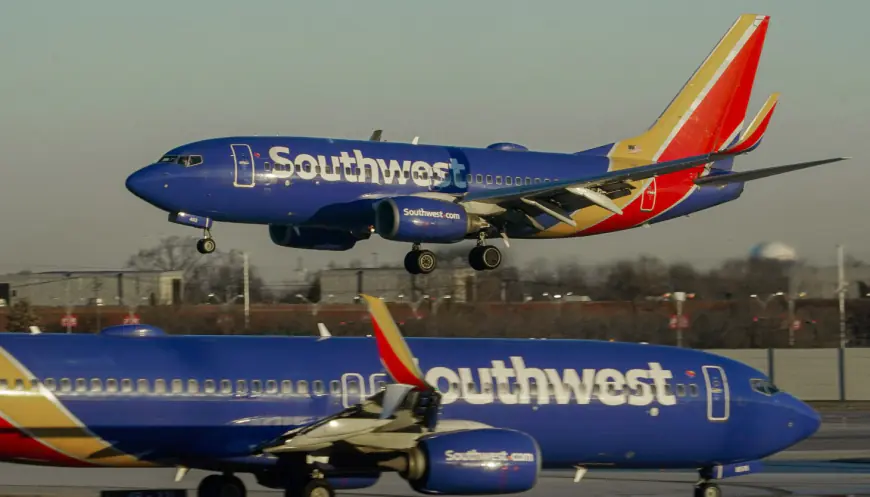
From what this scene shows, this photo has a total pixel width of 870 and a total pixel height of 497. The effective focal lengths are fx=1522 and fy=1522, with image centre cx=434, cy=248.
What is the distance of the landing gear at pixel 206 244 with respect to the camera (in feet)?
123

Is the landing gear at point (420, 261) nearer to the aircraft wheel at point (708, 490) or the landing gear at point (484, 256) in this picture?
Answer: the landing gear at point (484, 256)

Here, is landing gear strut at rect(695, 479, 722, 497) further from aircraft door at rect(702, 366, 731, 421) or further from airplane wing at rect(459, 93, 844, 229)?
airplane wing at rect(459, 93, 844, 229)

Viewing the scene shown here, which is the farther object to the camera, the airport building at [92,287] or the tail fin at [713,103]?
the airport building at [92,287]

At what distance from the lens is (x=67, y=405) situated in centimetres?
2658

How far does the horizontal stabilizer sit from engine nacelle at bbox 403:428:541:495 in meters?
14.4

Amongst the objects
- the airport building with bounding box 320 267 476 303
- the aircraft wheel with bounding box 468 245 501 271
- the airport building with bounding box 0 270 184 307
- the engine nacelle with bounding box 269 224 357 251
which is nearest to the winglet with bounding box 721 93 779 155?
the aircraft wheel with bounding box 468 245 501 271

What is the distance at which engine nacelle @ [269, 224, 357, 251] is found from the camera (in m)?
40.0

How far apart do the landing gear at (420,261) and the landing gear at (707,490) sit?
10.7 metres

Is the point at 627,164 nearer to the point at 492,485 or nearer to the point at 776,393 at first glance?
the point at 776,393

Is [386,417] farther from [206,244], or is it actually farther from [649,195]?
[649,195]

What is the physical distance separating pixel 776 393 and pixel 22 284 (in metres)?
49.3

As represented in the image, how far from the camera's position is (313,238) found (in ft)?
132

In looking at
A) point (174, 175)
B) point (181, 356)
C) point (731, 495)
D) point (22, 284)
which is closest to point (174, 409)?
point (181, 356)

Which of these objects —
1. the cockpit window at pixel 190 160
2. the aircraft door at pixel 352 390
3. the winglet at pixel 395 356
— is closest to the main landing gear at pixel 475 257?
the cockpit window at pixel 190 160
